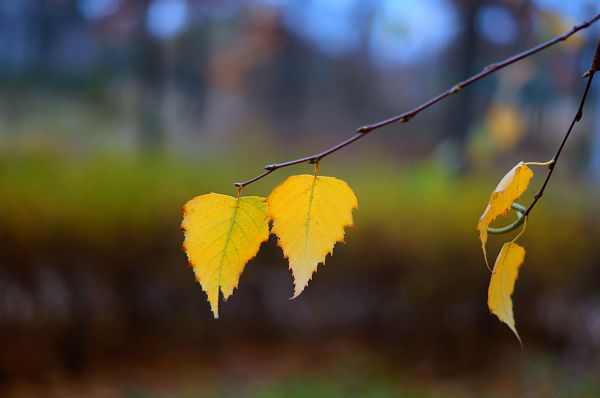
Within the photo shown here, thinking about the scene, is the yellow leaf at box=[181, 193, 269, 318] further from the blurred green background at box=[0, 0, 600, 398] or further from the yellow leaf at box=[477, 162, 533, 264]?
the blurred green background at box=[0, 0, 600, 398]

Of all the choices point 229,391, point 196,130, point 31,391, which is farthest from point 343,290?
point 196,130

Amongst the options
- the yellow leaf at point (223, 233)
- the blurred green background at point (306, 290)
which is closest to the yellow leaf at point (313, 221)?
the yellow leaf at point (223, 233)

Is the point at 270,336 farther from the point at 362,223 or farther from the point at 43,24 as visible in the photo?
the point at 43,24

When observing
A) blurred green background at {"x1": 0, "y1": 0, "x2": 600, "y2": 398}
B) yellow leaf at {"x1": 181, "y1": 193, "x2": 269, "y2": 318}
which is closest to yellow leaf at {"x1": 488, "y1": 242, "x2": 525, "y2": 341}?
yellow leaf at {"x1": 181, "y1": 193, "x2": 269, "y2": 318}

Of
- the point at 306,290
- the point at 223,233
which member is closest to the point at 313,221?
the point at 223,233

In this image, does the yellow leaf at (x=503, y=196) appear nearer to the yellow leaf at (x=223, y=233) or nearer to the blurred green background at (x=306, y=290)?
the yellow leaf at (x=223, y=233)

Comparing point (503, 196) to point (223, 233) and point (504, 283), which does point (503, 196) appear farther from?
point (223, 233)
